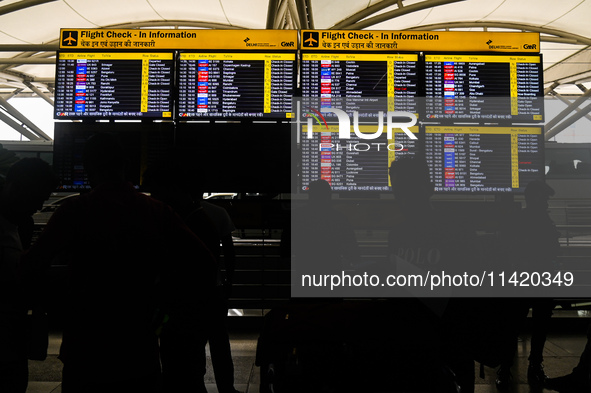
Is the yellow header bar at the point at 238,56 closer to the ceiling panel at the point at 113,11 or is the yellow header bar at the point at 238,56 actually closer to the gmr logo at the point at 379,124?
the gmr logo at the point at 379,124

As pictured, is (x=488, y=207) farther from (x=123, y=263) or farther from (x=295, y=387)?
(x=123, y=263)

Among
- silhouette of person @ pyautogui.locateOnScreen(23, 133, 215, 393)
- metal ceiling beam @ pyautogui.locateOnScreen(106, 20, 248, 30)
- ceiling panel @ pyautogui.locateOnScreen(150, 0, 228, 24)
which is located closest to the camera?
silhouette of person @ pyautogui.locateOnScreen(23, 133, 215, 393)

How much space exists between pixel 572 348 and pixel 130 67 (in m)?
5.99

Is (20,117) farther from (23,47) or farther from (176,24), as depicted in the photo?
(23,47)

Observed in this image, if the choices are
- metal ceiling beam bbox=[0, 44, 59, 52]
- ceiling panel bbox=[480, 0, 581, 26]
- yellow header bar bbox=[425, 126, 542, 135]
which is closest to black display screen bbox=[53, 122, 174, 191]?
yellow header bar bbox=[425, 126, 542, 135]

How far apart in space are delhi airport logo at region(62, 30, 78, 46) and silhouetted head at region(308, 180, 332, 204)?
259 centimetres

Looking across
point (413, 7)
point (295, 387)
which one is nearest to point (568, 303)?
point (295, 387)

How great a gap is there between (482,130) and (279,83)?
188 cm

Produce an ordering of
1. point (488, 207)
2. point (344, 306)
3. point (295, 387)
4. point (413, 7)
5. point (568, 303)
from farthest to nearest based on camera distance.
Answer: point (413, 7)
point (568, 303)
point (488, 207)
point (344, 306)
point (295, 387)

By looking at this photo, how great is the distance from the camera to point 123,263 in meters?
1.64

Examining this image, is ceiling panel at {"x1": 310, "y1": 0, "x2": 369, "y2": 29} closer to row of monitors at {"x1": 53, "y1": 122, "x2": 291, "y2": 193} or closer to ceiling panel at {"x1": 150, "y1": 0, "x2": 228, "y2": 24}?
ceiling panel at {"x1": 150, "y1": 0, "x2": 228, "y2": 24}

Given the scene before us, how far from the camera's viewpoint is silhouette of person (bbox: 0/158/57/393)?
1896mm

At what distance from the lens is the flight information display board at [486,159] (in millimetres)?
3666

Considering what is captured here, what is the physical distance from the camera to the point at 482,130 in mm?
3688
